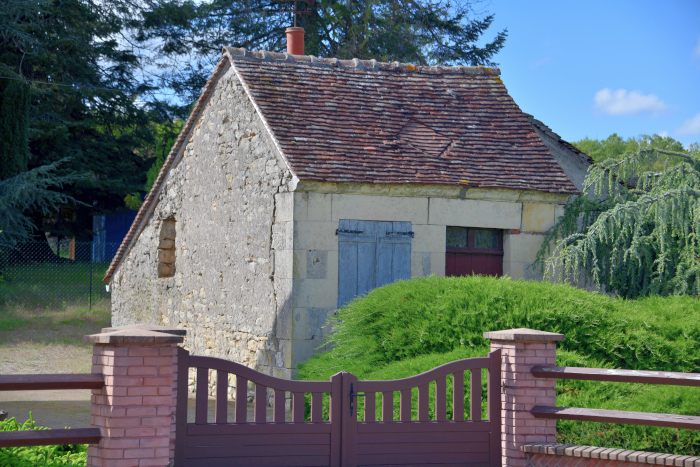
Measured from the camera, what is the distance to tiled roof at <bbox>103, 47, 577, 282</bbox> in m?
10.5

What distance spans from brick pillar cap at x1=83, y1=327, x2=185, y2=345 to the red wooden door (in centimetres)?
660

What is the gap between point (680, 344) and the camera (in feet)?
23.6

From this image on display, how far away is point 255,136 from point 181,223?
290 centimetres

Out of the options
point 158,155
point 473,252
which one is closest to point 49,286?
point 158,155

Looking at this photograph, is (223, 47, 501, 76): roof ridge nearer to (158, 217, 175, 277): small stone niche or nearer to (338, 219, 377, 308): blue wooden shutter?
(338, 219, 377, 308): blue wooden shutter

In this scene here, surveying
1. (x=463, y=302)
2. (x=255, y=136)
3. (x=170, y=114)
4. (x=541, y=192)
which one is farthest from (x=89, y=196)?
(x=463, y=302)

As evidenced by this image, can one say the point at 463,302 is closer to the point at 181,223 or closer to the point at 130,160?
the point at 181,223

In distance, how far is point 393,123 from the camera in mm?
11500

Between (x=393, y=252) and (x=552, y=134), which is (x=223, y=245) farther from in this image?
(x=552, y=134)

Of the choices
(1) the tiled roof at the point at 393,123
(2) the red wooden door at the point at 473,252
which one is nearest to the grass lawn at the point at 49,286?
(1) the tiled roof at the point at 393,123

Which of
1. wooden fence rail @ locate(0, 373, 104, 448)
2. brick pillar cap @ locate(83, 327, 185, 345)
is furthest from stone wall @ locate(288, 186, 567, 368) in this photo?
wooden fence rail @ locate(0, 373, 104, 448)

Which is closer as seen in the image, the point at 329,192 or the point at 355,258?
the point at 329,192

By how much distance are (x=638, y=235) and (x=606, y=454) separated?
5.57 metres

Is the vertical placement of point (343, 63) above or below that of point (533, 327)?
above
